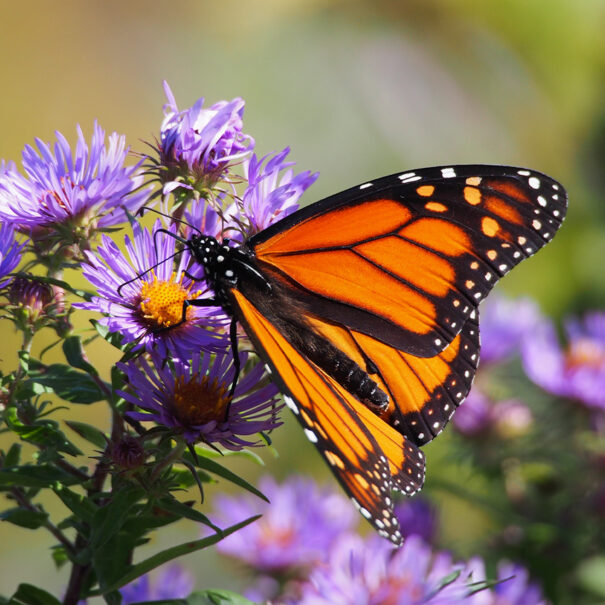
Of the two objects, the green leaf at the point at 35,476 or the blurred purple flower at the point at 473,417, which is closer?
the green leaf at the point at 35,476

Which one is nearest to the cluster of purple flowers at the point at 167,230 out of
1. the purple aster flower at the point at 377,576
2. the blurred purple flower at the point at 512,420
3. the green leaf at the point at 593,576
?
the purple aster flower at the point at 377,576

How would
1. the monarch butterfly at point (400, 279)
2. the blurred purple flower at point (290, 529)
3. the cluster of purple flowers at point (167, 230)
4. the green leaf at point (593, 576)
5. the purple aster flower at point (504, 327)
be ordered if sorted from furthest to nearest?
the purple aster flower at point (504, 327) → the blurred purple flower at point (290, 529) → the green leaf at point (593, 576) → the monarch butterfly at point (400, 279) → the cluster of purple flowers at point (167, 230)

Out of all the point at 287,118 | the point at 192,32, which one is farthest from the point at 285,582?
the point at 192,32

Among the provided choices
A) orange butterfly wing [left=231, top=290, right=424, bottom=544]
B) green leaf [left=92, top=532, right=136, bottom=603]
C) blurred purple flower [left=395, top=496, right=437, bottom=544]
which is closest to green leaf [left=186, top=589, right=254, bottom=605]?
green leaf [left=92, top=532, right=136, bottom=603]

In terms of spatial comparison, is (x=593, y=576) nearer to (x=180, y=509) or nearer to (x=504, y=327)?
(x=504, y=327)

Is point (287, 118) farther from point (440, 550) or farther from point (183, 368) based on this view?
point (183, 368)

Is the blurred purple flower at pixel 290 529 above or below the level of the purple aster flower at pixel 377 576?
above

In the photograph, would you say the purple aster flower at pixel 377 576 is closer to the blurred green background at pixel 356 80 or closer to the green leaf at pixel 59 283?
the green leaf at pixel 59 283
